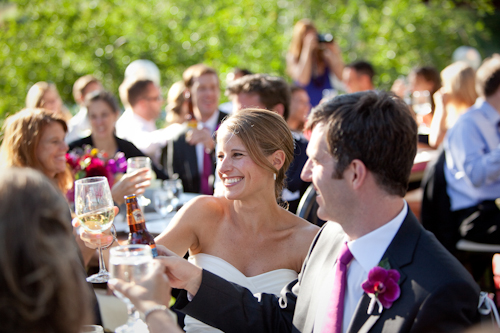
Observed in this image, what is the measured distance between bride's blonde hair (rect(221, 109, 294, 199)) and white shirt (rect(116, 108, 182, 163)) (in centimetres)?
311

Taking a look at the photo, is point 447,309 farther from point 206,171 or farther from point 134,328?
point 206,171

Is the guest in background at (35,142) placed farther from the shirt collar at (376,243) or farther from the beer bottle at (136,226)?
the shirt collar at (376,243)

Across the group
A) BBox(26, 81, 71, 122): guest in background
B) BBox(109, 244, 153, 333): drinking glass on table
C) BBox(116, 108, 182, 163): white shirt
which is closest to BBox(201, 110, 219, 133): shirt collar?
BBox(116, 108, 182, 163): white shirt

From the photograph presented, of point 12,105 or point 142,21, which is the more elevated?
point 142,21

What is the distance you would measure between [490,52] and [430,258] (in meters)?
12.8

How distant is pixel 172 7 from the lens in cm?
1005

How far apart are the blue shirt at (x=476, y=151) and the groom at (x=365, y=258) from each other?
278 cm

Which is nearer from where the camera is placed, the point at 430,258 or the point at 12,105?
the point at 430,258

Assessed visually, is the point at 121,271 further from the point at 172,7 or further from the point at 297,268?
the point at 172,7

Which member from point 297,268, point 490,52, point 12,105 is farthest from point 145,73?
point 490,52

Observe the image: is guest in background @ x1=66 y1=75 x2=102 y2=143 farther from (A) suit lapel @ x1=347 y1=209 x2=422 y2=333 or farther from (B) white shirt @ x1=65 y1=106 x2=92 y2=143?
(A) suit lapel @ x1=347 y1=209 x2=422 y2=333

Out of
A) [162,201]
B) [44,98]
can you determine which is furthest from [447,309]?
[44,98]

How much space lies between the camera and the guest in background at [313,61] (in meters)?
7.48

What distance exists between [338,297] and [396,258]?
0.26m
